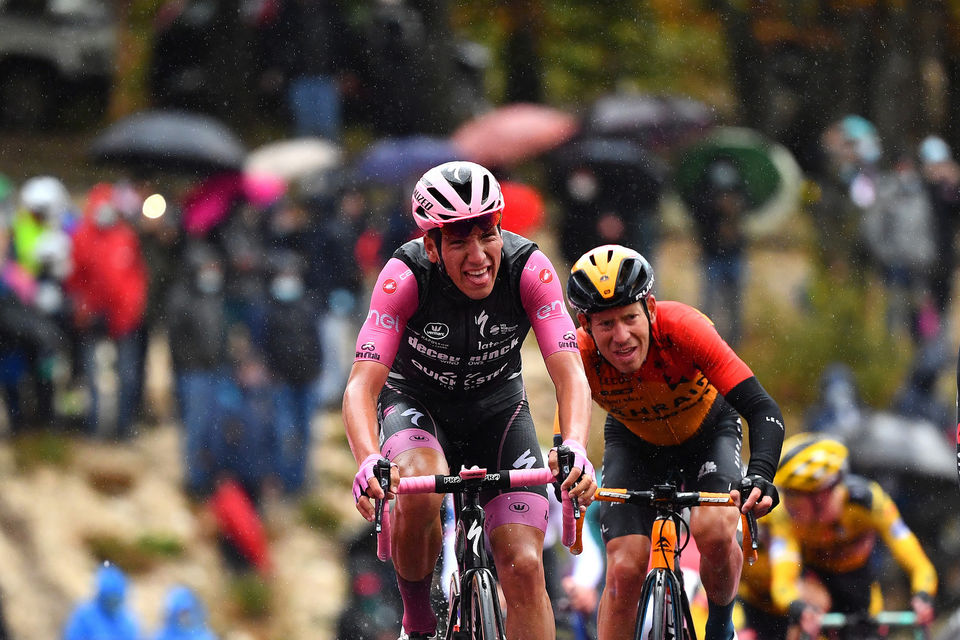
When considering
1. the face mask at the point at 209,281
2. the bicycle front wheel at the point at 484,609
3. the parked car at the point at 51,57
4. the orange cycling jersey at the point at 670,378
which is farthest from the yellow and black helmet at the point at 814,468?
the parked car at the point at 51,57

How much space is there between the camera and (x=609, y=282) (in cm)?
745

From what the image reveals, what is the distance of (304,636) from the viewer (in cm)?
1609

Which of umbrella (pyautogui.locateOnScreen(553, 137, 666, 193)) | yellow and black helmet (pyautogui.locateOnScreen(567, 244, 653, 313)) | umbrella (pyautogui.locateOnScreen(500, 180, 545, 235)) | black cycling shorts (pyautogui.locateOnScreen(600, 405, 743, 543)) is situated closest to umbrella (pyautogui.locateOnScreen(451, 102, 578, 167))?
umbrella (pyautogui.locateOnScreen(500, 180, 545, 235))

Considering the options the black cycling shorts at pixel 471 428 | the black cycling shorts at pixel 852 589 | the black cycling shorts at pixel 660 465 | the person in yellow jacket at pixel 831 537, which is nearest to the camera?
the black cycling shorts at pixel 471 428

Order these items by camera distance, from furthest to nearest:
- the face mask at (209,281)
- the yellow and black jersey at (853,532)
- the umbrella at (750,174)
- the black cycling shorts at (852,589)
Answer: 1. the umbrella at (750,174)
2. the face mask at (209,281)
3. the black cycling shorts at (852,589)
4. the yellow and black jersey at (853,532)

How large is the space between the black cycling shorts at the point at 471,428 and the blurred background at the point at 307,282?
15.3 feet

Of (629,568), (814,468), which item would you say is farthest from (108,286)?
(629,568)

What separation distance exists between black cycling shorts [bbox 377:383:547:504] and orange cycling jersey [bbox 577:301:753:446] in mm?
493

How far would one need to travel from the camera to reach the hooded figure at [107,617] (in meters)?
13.1

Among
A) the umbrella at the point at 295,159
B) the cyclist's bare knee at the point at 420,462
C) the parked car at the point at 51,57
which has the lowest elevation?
the cyclist's bare knee at the point at 420,462

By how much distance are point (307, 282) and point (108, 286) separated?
6.52ft

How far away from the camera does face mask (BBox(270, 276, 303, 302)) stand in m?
14.9

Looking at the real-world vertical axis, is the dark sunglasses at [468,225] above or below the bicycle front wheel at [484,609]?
above

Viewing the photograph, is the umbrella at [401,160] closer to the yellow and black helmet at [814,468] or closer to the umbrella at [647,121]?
the umbrella at [647,121]
